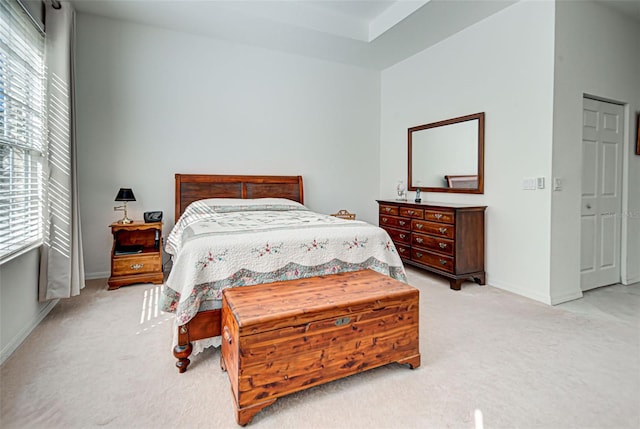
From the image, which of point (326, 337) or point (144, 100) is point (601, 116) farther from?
point (144, 100)

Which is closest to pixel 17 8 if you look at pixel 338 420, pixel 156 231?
pixel 156 231

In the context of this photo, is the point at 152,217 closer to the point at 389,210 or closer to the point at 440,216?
the point at 389,210

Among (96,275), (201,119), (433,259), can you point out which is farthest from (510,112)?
(96,275)

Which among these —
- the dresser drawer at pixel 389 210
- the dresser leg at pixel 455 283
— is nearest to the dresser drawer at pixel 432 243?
the dresser leg at pixel 455 283

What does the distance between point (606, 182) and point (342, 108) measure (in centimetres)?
330

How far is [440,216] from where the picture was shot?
3631 millimetres

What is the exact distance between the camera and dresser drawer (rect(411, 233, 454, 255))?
3.55 meters

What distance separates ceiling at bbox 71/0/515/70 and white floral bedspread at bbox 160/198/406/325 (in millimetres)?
2410

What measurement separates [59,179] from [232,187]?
1.83 m

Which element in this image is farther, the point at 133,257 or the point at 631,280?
the point at 631,280

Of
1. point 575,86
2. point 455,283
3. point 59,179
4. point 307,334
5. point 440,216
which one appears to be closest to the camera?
point 307,334

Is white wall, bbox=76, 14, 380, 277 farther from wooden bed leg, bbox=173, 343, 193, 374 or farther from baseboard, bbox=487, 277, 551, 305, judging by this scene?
wooden bed leg, bbox=173, 343, 193, 374

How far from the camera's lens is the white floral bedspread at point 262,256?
1958 millimetres

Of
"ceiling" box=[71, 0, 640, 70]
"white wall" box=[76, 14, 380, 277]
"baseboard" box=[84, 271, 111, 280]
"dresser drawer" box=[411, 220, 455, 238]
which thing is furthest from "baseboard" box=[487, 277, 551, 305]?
"baseboard" box=[84, 271, 111, 280]
